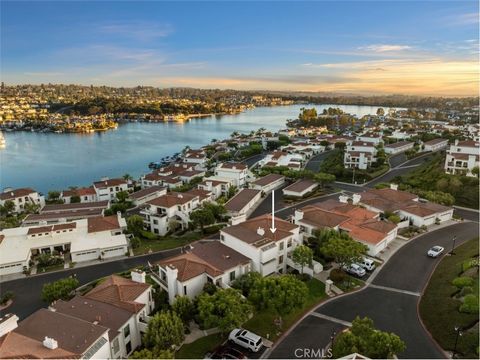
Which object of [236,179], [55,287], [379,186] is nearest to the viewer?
[55,287]

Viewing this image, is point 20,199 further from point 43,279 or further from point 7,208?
point 43,279

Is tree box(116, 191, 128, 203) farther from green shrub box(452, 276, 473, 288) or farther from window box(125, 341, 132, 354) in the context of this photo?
green shrub box(452, 276, 473, 288)

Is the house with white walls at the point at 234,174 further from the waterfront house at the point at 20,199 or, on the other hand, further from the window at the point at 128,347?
the window at the point at 128,347

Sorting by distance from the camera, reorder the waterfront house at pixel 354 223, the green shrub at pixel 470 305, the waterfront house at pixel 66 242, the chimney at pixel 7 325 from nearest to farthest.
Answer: the chimney at pixel 7 325 < the green shrub at pixel 470 305 < the waterfront house at pixel 354 223 < the waterfront house at pixel 66 242

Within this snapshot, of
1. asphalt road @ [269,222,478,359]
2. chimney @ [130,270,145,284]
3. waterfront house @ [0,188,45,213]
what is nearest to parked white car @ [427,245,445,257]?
asphalt road @ [269,222,478,359]

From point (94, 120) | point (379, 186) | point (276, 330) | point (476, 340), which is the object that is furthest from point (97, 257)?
point (94, 120)

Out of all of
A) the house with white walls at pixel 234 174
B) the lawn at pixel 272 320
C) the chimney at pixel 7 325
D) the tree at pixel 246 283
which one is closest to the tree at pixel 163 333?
the lawn at pixel 272 320

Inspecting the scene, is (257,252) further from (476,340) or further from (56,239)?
(56,239)

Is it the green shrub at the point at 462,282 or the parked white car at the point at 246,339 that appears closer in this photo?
the parked white car at the point at 246,339
